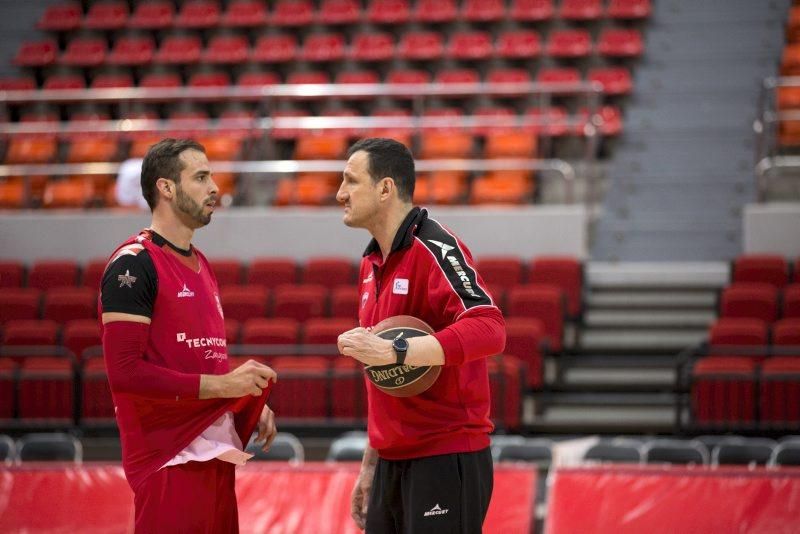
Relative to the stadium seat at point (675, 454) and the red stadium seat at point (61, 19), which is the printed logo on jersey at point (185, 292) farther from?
the red stadium seat at point (61, 19)

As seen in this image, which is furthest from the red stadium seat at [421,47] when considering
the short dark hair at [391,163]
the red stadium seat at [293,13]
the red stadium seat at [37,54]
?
the short dark hair at [391,163]

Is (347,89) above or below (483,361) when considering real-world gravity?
above

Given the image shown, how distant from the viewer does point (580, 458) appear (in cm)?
799

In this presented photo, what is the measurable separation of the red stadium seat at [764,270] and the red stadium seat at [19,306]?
6.81 meters

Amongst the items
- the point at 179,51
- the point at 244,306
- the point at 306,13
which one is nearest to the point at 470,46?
the point at 306,13

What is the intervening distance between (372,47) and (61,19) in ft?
16.2

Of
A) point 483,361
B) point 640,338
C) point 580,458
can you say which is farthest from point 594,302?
point 483,361

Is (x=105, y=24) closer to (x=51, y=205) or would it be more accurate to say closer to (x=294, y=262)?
(x=51, y=205)

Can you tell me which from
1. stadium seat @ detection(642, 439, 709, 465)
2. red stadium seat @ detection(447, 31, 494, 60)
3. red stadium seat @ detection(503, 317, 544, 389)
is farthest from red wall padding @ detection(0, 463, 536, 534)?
red stadium seat @ detection(447, 31, 494, 60)

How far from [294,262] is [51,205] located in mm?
3469

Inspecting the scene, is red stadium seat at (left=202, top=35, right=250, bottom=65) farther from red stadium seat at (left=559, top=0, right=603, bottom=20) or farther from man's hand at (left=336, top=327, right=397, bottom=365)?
man's hand at (left=336, top=327, right=397, bottom=365)

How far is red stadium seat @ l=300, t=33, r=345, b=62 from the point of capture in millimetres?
15609

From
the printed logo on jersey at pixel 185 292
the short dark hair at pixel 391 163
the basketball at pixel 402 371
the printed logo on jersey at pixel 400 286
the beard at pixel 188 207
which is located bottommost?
the basketball at pixel 402 371

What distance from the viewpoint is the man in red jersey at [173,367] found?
3781 millimetres
